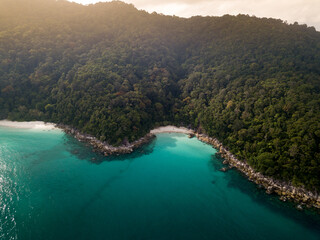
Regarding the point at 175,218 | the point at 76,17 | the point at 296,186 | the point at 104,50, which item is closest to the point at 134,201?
the point at 175,218

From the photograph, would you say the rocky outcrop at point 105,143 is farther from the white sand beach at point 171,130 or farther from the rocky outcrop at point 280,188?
the rocky outcrop at point 280,188

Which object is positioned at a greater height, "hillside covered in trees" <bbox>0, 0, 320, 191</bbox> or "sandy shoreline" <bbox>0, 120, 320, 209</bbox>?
"hillside covered in trees" <bbox>0, 0, 320, 191</bbox>

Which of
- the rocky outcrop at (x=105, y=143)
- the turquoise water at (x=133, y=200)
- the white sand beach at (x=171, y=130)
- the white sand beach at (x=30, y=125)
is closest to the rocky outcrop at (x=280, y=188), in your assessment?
the turquoise water at (x=133, y=200)

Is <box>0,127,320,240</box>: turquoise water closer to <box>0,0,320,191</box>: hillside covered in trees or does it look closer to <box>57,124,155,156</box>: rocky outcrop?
<box>57,124,155,156</box>: rocky outcrop

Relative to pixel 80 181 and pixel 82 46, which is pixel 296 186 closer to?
pixel 80 181

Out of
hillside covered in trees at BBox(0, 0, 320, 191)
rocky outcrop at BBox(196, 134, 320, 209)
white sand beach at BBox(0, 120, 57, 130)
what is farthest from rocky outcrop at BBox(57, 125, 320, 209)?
white sand beach at BBox(0, 120, 57, 130)

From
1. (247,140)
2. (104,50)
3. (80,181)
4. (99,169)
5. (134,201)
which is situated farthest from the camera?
(104,50)

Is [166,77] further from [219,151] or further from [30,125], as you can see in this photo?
[30,125]
